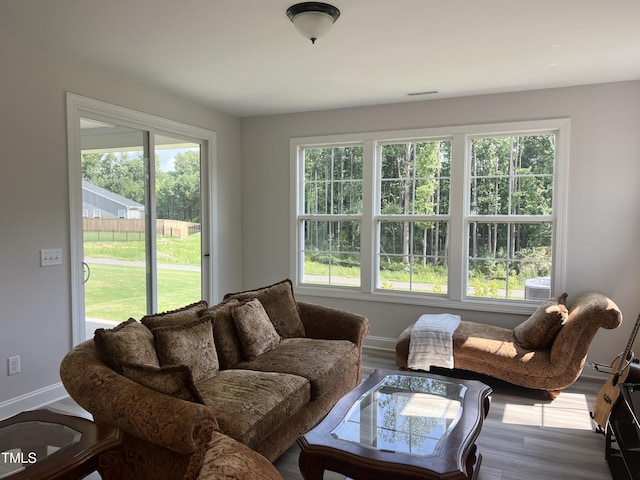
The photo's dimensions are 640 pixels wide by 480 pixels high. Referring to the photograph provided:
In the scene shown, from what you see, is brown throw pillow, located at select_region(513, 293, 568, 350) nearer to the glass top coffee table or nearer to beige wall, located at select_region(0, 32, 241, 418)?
the glass top coffee table

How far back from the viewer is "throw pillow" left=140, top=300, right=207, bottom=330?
2652 millimetres

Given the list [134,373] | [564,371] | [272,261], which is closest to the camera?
[134,373]

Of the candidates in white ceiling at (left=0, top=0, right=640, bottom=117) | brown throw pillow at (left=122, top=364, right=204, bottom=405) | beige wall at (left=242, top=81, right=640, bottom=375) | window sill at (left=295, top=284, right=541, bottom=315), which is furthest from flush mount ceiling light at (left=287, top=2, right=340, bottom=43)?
window sill at (left=295, top=284, right=541, bottom=315)

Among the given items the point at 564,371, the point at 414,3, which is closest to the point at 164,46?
the point at 414,3

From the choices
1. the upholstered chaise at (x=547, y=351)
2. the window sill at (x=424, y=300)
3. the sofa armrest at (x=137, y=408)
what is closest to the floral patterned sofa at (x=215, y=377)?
the sofa armrest at (x=137, y=408)

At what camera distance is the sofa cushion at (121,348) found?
85.4 inches

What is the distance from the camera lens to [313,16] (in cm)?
252

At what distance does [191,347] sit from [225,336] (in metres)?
0.45

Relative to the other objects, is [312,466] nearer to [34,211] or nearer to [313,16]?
[313,16]

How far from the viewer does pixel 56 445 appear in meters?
1.72

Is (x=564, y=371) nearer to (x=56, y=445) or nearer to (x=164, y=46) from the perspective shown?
(x=56, y=445)

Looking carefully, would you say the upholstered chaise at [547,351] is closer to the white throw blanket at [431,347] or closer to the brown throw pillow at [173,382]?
the white throw blanket at [431,347]

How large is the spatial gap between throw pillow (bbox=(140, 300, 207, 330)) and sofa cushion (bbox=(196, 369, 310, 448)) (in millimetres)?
401

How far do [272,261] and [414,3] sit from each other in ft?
11.6
